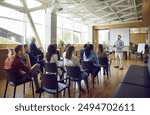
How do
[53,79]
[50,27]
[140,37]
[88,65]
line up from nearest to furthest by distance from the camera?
[53,79]
[88,65]
[50,27]
[140,37]

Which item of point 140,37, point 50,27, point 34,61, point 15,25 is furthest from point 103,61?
point 140,37

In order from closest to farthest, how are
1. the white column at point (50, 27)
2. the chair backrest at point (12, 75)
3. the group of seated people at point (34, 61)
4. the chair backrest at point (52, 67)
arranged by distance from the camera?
the chair backrest at point (12, 75)
the group of seated people at point (34, 61)
the chair backrest at point (52, 67)
the white column at point (50, 27)

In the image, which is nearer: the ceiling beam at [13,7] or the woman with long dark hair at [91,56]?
the woman with long dark hair at [91,56]

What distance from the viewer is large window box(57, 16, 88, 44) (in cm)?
1007

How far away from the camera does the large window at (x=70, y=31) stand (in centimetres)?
1007

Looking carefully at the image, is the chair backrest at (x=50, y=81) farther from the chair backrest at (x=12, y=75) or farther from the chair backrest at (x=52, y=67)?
the chair backrest at (x=52, y=67)

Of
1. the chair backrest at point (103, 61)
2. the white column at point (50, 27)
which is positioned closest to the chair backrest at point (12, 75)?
the chair backrest at point (103, 61)

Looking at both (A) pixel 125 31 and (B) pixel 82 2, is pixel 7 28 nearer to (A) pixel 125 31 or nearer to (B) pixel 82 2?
(B) pixel 82 2

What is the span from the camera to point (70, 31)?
37.3ft

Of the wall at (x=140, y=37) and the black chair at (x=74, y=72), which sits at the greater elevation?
the wall at (x=140, y=37)

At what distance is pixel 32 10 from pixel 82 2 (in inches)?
97.4

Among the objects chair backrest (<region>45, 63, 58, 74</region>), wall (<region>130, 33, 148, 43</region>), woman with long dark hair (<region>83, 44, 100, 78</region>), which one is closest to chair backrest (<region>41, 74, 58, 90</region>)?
chair backrest (<region>45, 63, 58, 74</region>)

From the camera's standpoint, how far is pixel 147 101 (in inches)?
78.2

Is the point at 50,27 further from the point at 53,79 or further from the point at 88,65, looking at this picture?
the point at 53,79
